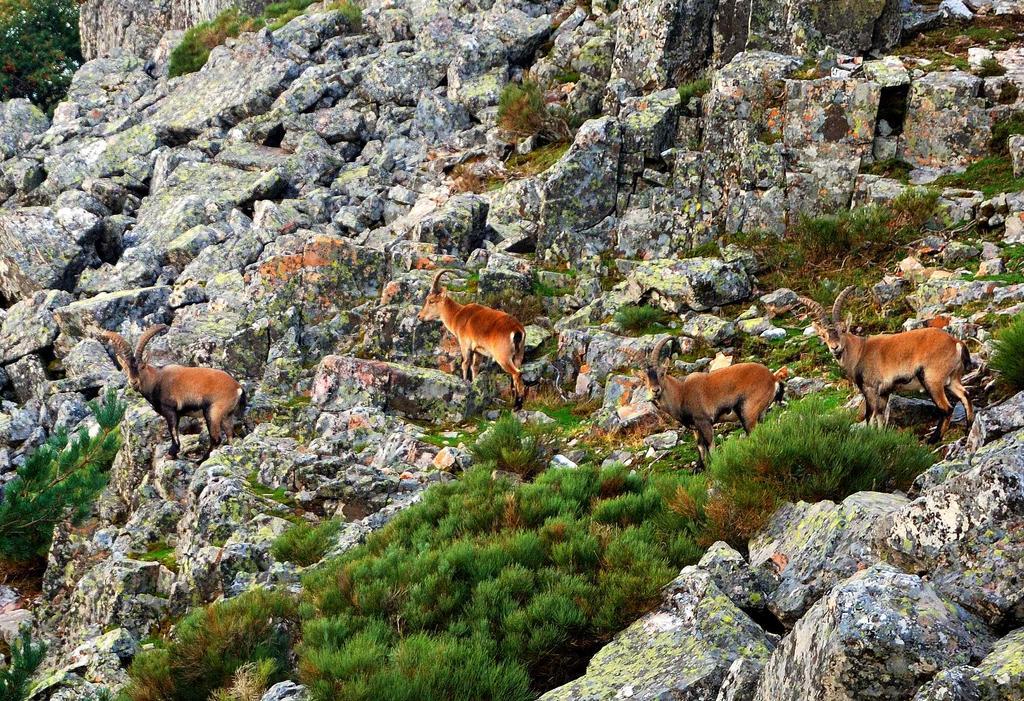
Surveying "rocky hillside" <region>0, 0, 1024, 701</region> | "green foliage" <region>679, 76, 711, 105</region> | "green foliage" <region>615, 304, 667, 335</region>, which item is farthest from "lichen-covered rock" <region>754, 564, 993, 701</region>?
"green foliage" <region>679, 76, 711, 105</region>

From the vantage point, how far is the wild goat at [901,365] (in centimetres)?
909

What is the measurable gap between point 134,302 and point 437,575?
13.9 metres

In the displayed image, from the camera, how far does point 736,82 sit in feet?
54.4

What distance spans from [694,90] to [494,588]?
13.0m

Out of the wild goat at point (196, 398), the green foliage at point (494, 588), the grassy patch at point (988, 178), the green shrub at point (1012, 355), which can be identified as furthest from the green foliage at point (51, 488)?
the grassy patch at point (988, 178)

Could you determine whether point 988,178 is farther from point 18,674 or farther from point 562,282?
point 18,674

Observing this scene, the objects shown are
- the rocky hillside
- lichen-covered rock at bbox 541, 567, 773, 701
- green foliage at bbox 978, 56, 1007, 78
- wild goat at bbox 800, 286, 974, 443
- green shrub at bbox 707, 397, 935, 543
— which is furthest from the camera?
green foliage at bbox 978, 56, 1007, 78

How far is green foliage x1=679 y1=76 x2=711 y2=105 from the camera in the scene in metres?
17.6

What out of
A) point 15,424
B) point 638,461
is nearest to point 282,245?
point 15,424

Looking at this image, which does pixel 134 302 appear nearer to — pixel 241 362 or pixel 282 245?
pixel 282 245

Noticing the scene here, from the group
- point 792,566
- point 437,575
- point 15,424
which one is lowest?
point 15,424

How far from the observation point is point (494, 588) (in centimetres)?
689

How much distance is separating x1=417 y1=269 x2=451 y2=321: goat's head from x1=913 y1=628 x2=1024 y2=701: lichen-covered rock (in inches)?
452

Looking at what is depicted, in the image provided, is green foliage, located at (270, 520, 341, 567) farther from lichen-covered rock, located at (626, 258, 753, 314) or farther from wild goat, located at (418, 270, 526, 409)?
lichen-covered rock, located at (626, 258, 753, 314)
